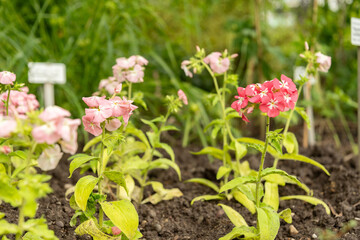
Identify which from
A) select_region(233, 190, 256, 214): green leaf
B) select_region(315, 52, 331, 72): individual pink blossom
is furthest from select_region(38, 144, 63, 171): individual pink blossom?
select_region(315, 52, 331, 72): individual pink blossom

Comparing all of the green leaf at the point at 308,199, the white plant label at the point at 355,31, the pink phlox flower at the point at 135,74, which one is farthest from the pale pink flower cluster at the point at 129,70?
the white plant label at the point at 355,31

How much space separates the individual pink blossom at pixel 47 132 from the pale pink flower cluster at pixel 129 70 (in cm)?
78

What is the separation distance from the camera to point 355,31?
211 cm

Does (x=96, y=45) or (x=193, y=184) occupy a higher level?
(x=96, y=45)

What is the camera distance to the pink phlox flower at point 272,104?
123cm

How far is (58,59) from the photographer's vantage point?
111 inches

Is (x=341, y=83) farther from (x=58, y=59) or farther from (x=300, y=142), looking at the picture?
→ (x=58, y=59)

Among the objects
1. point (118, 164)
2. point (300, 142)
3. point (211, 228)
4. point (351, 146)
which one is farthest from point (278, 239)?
point (351, 146)

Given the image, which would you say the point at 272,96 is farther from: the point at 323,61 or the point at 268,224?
the point at 323,61

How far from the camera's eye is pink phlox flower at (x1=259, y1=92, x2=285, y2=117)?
1.23 m

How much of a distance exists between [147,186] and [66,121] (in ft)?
3.60

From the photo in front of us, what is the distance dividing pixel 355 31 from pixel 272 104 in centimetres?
112

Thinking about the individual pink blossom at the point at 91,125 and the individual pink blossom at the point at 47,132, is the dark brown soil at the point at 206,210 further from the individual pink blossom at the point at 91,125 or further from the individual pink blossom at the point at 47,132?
the individual pink blossom at the point at 47,132

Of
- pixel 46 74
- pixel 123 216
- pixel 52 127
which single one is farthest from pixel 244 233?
pixel 46 74
